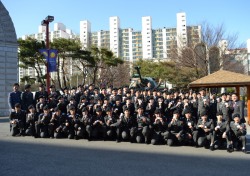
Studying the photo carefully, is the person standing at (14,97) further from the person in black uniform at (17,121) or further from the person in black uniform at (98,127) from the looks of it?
the person in black uniform at (98,127)

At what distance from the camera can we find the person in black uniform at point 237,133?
909 cm

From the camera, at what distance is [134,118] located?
437 inches

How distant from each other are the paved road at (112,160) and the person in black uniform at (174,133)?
369 mm

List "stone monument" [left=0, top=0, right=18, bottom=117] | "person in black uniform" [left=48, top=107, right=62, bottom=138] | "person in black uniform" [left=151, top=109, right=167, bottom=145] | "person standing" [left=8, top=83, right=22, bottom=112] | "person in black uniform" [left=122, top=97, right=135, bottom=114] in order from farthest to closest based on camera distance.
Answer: "stone monument" [left=0, top=0, right=18, bottom=117]
"person standing" [left=8, top=83, right=22, bottom=112]
"person in black uniform" [left=48, top=107, right=62, bottom=138]
"person in black uniform" [left=122, top=97, right=135, bottom=114]
"person in black uniform" [left=151, top=109, right=167, bottom=145]

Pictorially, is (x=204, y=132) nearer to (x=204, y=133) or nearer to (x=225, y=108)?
(x=204, y=133)

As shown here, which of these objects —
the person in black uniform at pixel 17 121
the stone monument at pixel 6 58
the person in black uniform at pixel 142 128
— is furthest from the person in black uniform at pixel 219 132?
the stone monument at pixel 6 58

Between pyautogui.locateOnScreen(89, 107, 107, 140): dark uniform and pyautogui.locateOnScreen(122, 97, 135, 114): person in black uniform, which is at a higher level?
pyautogui.locateOnScreen(122, 97, 135, 114): person in black uniform

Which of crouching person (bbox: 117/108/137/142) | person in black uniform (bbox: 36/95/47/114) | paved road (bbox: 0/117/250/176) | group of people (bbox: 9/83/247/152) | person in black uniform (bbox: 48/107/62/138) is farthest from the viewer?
person in black uniform (bbox: 36/95/47/114)

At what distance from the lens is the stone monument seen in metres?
21.6

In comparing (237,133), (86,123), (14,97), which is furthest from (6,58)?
(237,133)

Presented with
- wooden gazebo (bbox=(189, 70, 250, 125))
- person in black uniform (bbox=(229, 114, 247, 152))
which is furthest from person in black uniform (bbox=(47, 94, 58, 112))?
wooden gazebo (bbox=(189, 70, 250, 125))

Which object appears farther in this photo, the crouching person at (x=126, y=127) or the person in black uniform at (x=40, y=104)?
the person in black uniform at (x=40, y=104)

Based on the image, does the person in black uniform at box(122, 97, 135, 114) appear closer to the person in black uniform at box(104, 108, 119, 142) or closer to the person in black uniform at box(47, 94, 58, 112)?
the person in black uniform at box(104, 108, 119, 142)

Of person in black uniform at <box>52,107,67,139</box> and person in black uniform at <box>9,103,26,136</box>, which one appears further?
person in black uniform at <box>9,103,26,136</box>
